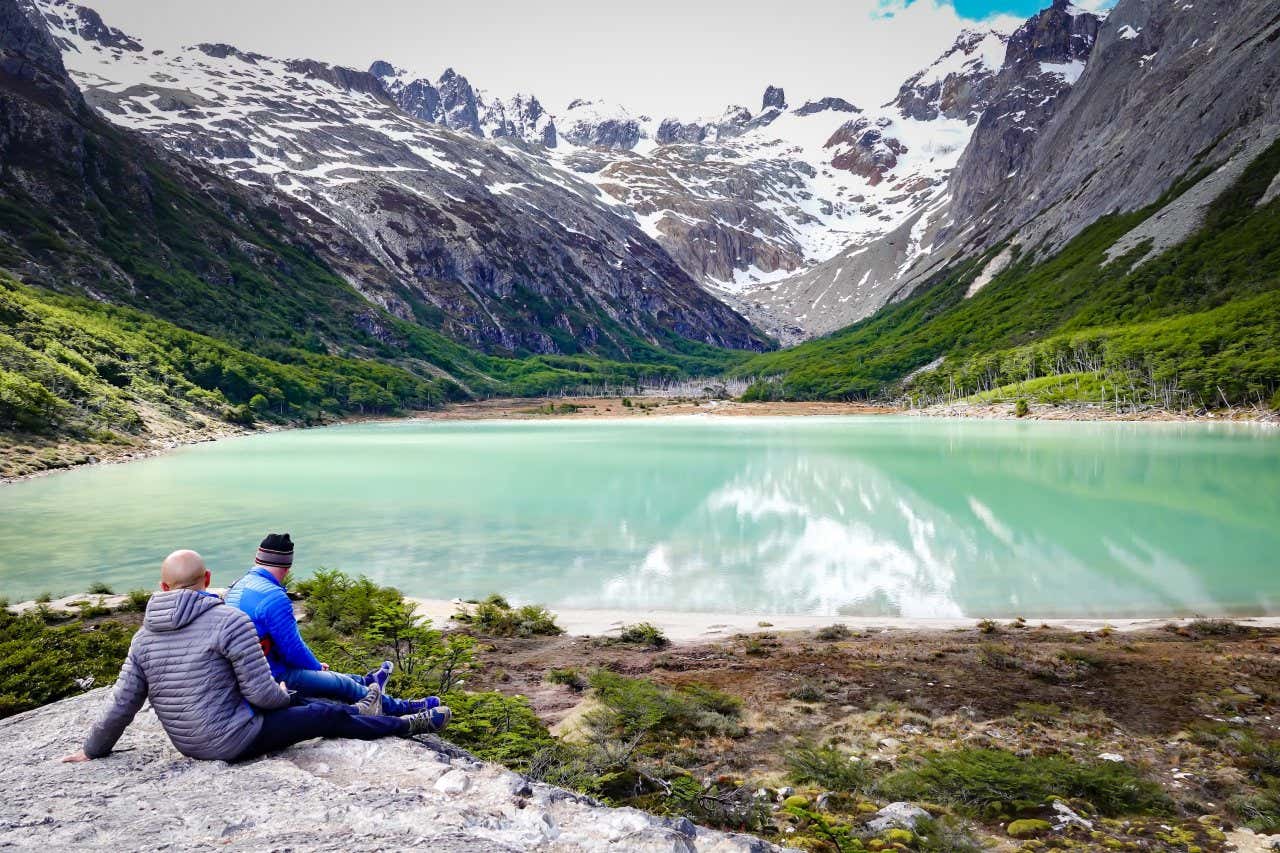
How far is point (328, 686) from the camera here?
7.06 m

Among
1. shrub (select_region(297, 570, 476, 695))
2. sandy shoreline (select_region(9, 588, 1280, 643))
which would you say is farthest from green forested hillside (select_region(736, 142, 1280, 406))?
shrub (select_region(297, 570, 476, 695))

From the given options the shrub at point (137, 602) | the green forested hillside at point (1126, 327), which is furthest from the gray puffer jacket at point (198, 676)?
the green forested hillside at point (1126, 327)

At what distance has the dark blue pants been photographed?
6.32m

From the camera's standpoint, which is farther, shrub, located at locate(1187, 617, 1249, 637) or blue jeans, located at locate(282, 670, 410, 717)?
shrub, located at locate(1187, 617, 1249, 637)

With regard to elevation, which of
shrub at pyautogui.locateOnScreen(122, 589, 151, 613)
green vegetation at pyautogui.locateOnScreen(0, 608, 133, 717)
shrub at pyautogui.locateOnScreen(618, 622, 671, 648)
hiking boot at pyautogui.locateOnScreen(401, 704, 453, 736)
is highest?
hiking boot at pyautogui.locateOnScreen(401, 704, 453, 736)

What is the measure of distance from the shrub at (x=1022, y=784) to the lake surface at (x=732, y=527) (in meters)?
12.3

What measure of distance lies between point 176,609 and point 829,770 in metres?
8.47

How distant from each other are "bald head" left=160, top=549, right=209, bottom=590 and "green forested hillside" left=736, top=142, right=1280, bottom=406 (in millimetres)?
116235

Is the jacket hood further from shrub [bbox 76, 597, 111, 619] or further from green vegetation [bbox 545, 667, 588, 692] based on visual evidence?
shrub [bbox 76, 597, 111, 619]

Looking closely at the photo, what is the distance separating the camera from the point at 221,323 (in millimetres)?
152500

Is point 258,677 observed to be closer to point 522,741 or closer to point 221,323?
point 522,741

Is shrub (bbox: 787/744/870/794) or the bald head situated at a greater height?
the bald head

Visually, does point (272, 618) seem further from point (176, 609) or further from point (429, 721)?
point (429, 721)

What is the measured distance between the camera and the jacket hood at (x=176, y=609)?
5930 millimetres
